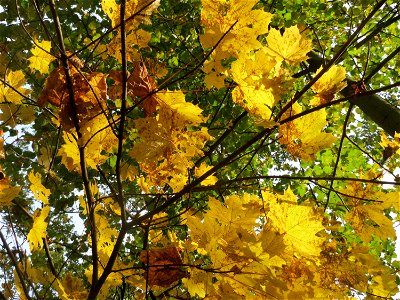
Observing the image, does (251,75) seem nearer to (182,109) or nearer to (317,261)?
(182,109)

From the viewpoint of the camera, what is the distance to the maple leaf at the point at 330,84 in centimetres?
111

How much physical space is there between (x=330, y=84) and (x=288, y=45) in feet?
0.81

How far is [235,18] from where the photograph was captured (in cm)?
93

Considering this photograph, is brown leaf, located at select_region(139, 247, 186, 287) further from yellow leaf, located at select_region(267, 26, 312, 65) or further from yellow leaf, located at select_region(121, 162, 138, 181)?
yellow leaf, located at select_region(267, 26, 312, 65)

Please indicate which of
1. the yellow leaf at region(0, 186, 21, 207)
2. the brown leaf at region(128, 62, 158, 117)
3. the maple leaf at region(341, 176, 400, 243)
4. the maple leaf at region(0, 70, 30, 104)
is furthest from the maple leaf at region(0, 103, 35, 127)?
the maple leaf at region(341, 176, 400, 243)

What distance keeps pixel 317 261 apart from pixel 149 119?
63 centimetres

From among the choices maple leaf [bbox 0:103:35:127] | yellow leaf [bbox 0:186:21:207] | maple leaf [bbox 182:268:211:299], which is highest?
maple leaf [bbox 0:103:35:127]

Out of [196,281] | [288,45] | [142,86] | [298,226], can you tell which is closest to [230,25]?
[288,45]

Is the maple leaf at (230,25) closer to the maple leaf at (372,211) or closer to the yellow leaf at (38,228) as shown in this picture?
the maple leaf at (372,211)

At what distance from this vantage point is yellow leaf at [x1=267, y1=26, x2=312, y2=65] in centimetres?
94

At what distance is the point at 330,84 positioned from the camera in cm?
113

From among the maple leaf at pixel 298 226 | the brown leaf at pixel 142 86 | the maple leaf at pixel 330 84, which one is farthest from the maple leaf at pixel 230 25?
the maple leaf at pixel 298 226

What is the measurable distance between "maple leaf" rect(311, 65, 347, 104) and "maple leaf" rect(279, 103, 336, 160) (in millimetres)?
100

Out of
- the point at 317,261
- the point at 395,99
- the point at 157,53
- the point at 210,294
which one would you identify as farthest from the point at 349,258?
the point at 395,99
